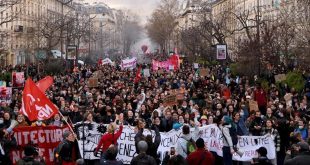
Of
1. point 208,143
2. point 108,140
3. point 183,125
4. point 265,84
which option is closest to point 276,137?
point 208,143

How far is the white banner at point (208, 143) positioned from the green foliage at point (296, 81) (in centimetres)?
1460

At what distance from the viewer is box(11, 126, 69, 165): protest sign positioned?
14.0 m

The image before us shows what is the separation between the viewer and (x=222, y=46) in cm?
3922

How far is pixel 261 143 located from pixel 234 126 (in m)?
0.74

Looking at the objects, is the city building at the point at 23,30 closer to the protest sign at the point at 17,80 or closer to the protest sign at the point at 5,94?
the protest sign at the point at 17,80

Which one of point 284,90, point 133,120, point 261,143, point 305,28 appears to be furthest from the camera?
point 305,28

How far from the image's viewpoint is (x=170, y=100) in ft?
71.3

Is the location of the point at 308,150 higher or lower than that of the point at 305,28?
lower

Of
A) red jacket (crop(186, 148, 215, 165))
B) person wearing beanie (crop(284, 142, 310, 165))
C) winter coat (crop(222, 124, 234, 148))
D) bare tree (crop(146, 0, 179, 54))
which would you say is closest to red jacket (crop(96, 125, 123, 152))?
winter coat (crop(222, 124, 234, 148))

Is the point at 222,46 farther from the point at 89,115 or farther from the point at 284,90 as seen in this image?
the point at 89,115

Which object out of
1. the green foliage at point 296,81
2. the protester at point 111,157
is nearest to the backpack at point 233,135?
the protester at point 111,157

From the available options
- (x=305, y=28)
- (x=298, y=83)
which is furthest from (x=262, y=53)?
(x=298, y=83)

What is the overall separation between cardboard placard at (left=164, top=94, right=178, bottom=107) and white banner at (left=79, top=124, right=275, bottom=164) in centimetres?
658

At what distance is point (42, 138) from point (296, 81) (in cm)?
1791
